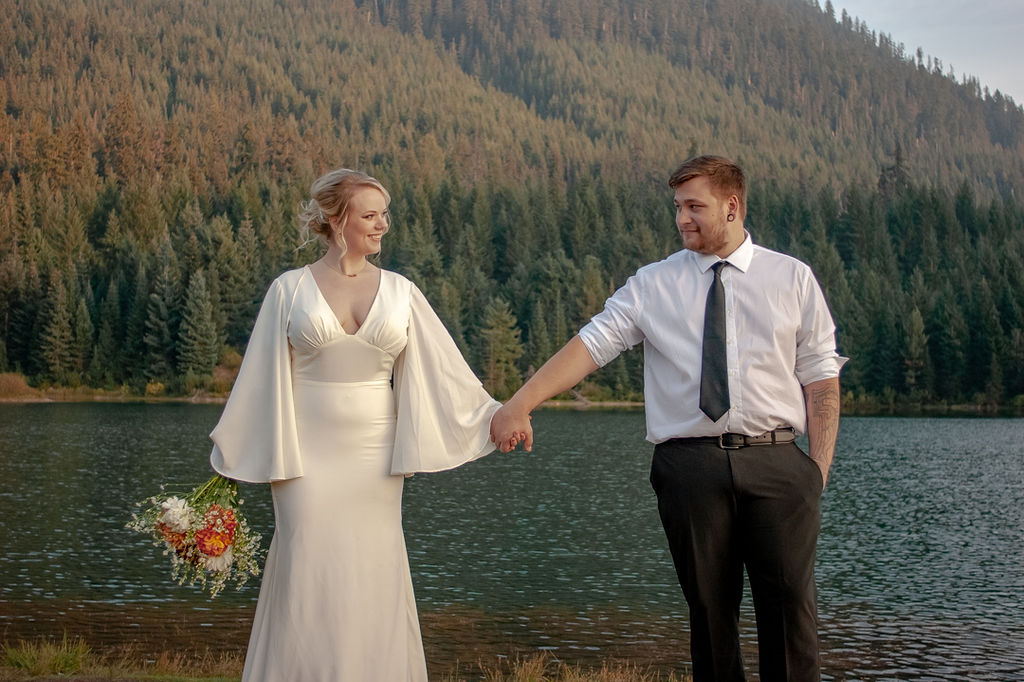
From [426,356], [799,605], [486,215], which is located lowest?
[799,605]

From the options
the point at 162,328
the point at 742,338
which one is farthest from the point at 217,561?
the point at 162,328

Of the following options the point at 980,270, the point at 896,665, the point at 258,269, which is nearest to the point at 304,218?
the point at 896,665

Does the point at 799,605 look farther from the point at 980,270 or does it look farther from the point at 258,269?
the point at 980,270

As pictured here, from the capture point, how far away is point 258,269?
343ft

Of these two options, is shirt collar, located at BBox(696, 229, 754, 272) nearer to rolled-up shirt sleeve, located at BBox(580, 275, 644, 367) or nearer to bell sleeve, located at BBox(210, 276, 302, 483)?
rolled-up shirt sleeve, located at BBox(580, 275, 644, 367)

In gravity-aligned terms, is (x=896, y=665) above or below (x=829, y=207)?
below

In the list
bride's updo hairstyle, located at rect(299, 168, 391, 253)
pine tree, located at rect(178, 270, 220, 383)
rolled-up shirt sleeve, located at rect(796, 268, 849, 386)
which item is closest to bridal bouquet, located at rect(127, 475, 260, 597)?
bride's updo hairstyle, located at rect(299, 168, 391, 253)

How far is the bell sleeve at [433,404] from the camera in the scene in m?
5.79

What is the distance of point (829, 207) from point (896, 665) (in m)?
131

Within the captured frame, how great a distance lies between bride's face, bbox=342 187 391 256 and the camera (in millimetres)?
5695

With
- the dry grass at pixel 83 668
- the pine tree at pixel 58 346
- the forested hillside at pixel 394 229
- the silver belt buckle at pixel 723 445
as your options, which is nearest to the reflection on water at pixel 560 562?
the dry grass at pixel 83 668

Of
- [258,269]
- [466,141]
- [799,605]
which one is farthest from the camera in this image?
[466,141]

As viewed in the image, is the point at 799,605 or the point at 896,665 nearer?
the point at 799,605

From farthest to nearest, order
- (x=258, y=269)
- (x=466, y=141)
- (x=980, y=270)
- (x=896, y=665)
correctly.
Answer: (x=466, y=141)
(x=980, y=270)
(x=258, y=269)
(x=896, y=665)
